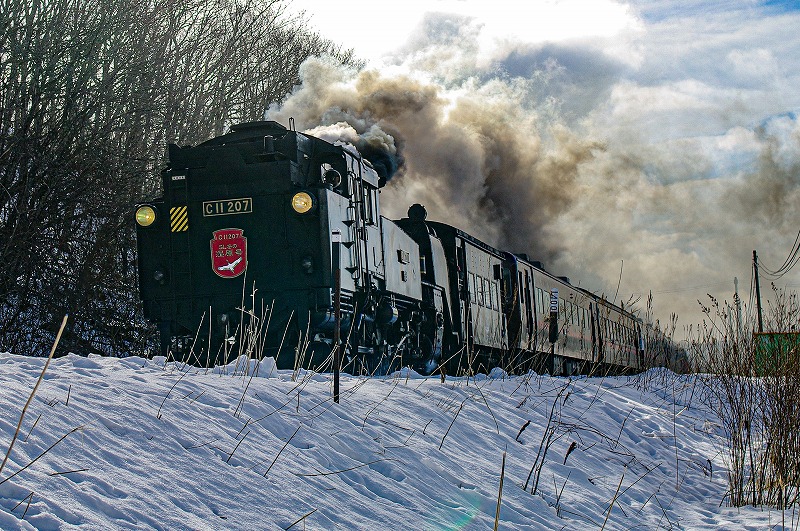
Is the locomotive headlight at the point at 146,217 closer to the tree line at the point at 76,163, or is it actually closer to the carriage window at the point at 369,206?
the tree line at the point at 76,163

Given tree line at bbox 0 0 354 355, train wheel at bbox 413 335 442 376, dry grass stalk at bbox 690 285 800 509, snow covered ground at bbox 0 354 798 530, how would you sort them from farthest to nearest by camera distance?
tree line at bbox 0 0 354 355 → train wheel at bbox 413 335 442 376 → dry grass stalk at bbox 690 285 800 509 → snow covered ground at bbox 0 354 798 530

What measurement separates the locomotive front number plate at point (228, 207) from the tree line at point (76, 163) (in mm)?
2341

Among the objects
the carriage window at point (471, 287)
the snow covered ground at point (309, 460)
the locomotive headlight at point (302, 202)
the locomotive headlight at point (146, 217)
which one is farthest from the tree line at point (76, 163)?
the snow covered ground at point (309, 460)

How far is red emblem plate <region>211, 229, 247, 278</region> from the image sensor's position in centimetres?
986

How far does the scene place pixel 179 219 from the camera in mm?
10250

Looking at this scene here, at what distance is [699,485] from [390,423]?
317cm

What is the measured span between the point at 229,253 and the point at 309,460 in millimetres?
6029

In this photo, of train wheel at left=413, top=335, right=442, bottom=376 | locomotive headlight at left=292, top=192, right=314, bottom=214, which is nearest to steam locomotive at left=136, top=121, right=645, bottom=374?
locomotive headlight at left=292, top=192, right=314, bottom=214

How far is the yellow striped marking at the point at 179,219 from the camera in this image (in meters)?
10.2

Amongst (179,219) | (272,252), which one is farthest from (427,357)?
(179,219)

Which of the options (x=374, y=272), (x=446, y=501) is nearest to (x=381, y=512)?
(x=446, y=501)

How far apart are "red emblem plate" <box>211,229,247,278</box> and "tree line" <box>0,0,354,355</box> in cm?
253

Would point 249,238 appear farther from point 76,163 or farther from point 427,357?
point 76,163

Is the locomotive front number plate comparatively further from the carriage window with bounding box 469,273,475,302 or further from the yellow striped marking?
the carriage window with bounding box 469,273,475,302
